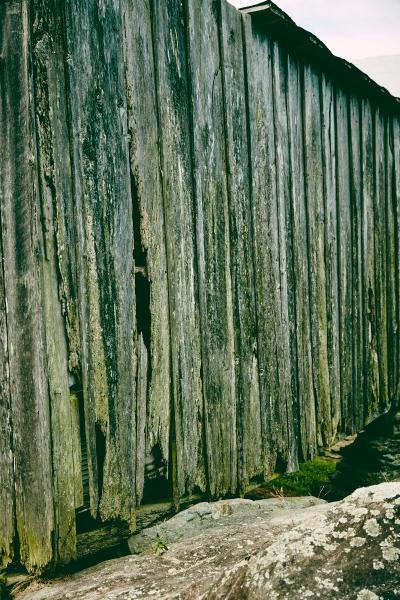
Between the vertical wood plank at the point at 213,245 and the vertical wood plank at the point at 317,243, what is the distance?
118cm

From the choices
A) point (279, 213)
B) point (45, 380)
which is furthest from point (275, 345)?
point (45, 380)

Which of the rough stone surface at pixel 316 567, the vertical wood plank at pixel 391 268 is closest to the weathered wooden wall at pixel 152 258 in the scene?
the rough stone surface at pixel 316 567

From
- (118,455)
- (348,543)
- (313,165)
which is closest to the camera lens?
(348,543)

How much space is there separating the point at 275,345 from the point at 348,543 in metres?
2.39

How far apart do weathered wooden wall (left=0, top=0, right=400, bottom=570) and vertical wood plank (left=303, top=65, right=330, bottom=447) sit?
20 millimetres

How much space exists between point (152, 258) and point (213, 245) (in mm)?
557

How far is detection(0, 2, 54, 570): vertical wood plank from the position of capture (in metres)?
2.57

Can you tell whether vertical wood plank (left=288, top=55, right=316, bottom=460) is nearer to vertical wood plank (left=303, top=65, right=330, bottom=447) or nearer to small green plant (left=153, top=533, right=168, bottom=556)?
vertical wood plank (left=303, top=65, right=330, bottom=447)

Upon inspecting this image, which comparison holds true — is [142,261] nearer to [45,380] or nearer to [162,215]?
[162,215]

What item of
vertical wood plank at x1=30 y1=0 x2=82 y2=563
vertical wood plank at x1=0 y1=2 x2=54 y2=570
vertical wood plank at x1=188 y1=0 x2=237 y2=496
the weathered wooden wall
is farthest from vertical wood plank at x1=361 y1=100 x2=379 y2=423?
vertical wood plank at x1=0 y1=2 x2=54 y2=570

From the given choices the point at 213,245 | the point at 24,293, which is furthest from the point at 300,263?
the point at 24,293

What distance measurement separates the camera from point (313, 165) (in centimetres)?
477

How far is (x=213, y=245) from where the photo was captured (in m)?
3.62

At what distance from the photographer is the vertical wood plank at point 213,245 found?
3488 mm
